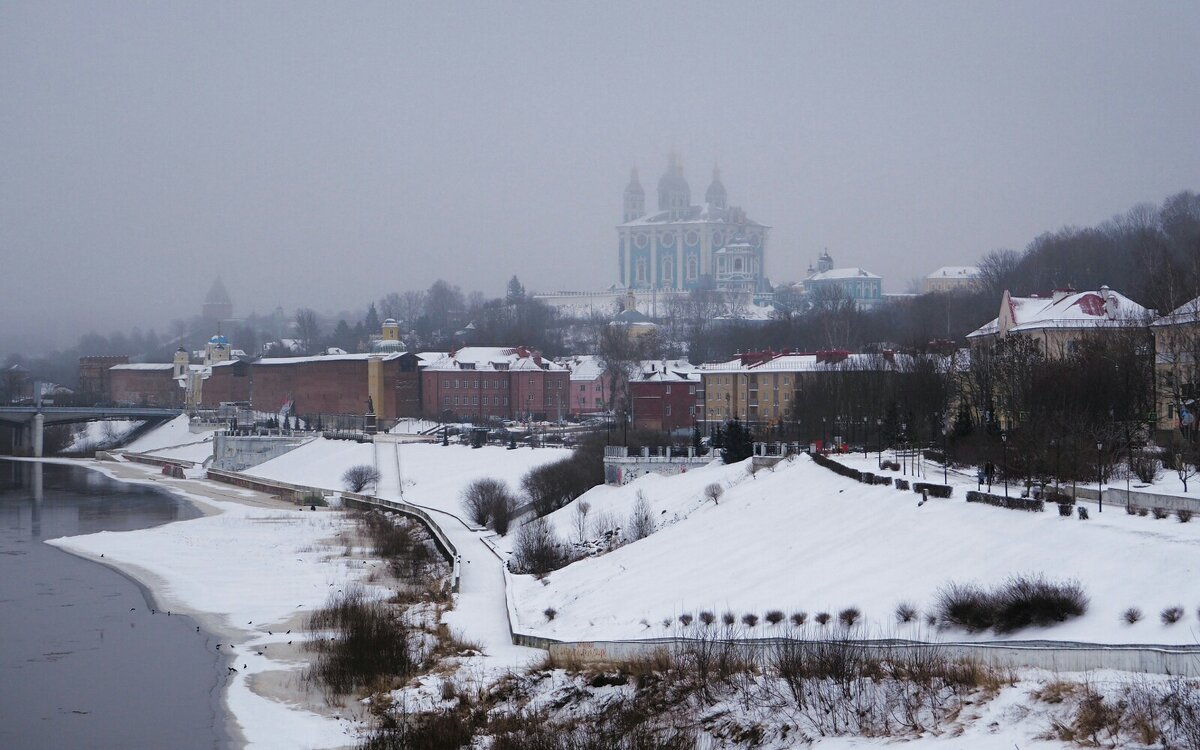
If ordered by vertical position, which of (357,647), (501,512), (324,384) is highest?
(324,384)

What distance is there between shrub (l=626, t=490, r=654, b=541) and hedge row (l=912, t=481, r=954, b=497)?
346 inches

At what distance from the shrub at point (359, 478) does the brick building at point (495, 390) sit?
28681 millimetres

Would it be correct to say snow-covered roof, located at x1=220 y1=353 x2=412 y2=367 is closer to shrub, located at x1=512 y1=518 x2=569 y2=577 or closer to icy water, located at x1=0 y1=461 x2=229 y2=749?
icy water, located at x1=0 y1=461 x2=229 y2=749

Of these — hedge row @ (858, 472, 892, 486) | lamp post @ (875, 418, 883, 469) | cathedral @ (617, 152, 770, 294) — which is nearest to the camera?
hedge row @ (858, 472, 892, 486)

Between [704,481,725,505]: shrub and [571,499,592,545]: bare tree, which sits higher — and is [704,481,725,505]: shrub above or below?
above

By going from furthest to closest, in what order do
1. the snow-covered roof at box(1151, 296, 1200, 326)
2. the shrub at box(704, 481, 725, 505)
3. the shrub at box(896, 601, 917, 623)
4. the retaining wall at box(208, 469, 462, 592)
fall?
1. the retaining wall at box(208, 469, 462, 592)
2. the shrub at box(704, 481, 725, 505)
3. the snow-covered roof at box(1151, 296, 1200, 326)
4. the shrub at box(896, 601, 917, 623)

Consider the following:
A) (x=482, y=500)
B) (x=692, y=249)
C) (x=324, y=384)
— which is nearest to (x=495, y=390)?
(x=324, y=384)

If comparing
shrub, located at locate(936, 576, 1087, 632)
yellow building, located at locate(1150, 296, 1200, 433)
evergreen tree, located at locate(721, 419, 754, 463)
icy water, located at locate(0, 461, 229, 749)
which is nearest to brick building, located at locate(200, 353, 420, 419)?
evergreen tree, located at locate(721, 419, 754, 463)

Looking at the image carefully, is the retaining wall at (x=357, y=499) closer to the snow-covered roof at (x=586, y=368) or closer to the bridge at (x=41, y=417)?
the bridge at (x=41, y=417)

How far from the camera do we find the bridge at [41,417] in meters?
92.9

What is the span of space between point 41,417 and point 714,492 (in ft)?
240

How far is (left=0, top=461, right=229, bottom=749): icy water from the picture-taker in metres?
18.3

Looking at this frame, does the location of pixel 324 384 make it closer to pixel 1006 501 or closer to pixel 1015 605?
pixel 1006 501

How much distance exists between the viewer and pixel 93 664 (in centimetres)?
2239
